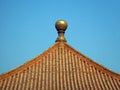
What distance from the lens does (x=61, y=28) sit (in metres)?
15.6

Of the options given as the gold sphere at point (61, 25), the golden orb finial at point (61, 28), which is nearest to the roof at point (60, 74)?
the golden orb finial at point (61, 28)

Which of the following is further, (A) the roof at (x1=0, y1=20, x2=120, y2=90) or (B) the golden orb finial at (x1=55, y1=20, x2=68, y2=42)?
(B) the golden orb finial at (x1=55, y1=20, x2=68, y2=42)

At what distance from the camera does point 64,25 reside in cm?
1554

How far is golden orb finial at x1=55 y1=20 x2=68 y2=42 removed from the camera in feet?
50.6

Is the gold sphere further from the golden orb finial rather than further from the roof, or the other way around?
the roof

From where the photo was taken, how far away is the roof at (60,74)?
521 inches

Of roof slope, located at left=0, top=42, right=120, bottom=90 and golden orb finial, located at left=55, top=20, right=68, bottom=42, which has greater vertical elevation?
golden orb finial, located at left=55, top=20, right=68, bottom=42

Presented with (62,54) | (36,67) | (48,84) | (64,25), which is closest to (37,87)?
(48,84)

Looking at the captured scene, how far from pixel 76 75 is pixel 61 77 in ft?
2.26

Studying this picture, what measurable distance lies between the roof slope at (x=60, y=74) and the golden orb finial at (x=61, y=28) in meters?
0.43

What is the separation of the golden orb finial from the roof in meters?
0.33

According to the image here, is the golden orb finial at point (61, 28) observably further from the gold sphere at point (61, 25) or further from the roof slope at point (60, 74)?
the roof slope at point (60, 74)

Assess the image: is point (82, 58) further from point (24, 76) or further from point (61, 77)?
point (24, 76)

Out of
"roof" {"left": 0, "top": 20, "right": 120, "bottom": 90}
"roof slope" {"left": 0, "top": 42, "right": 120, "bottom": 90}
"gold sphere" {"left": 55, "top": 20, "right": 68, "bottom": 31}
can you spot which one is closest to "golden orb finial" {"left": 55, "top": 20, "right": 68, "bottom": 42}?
"gold sphere" {"left": 55, "top": 20, "right": 68, "bottom": 31}
